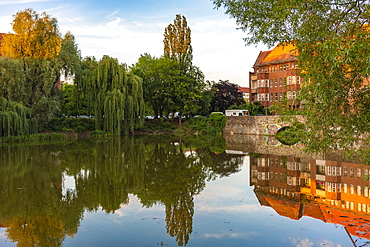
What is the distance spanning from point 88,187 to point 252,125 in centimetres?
3546

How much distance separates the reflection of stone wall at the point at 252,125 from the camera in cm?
4391

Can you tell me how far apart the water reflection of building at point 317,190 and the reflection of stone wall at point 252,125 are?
25.6 metres

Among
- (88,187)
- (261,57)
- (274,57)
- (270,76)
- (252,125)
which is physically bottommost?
(88,187)

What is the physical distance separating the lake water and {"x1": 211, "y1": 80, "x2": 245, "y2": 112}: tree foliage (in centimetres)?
4431

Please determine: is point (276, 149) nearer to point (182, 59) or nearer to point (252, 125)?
point (252, 125)

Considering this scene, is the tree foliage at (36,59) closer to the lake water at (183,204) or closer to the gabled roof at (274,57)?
the lake water at (183,204)

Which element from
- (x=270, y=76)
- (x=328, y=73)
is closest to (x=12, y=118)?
(x=328, y=73)

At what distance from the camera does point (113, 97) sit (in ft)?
116

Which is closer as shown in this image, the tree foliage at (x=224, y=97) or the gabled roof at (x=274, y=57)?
the gabled roof at (x=274, y=57)

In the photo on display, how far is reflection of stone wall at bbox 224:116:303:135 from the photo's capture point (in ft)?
144

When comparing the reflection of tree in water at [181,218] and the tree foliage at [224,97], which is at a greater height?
the tree foliage at [224,97]

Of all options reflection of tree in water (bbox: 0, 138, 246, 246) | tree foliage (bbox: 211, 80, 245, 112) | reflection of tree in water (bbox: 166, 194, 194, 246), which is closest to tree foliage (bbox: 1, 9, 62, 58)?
reflection of tree in water (bbox: 0, 138, 246, 246)

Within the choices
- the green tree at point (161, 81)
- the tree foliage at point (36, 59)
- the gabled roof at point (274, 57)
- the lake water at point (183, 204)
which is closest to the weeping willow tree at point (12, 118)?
the tree foliage at point (36, 59)

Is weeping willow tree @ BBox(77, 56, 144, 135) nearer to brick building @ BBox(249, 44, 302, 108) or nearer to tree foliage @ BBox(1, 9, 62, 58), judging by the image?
tree foliage @ BBox(1, 9, 62, 58)
